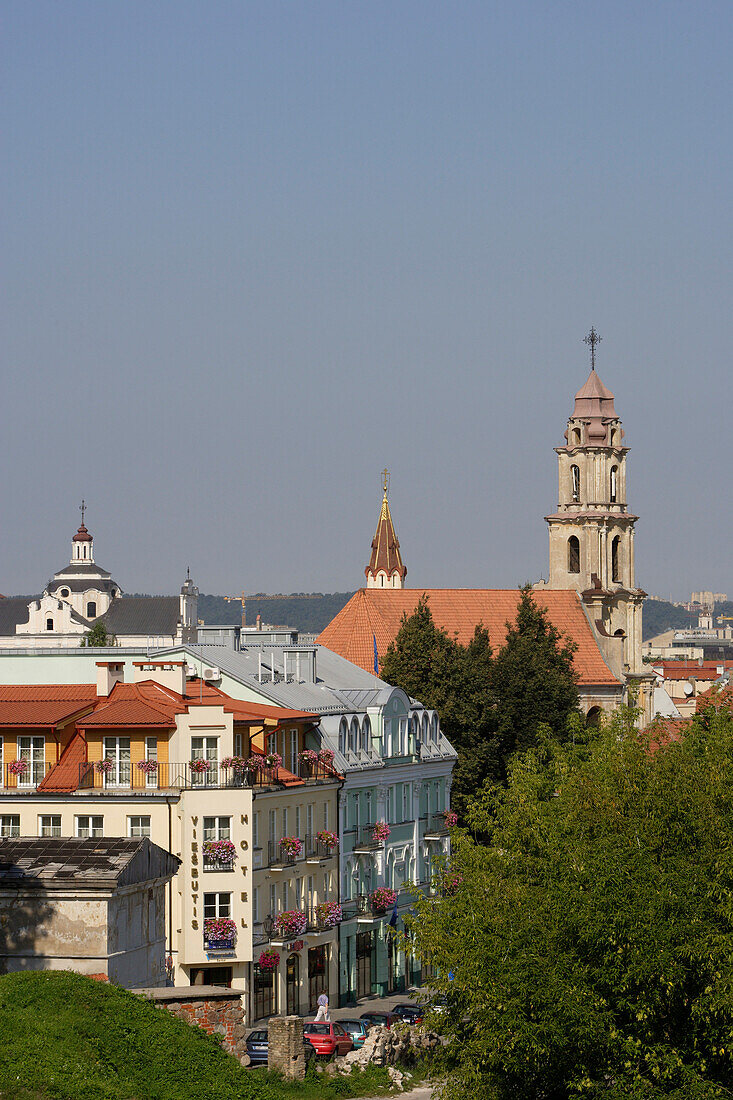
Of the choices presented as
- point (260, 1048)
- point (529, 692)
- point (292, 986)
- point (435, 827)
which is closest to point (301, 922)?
point (292, 986)

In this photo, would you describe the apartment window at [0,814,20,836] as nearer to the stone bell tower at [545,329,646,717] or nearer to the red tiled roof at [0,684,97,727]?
the red tiled roof at [0,684,97,727]

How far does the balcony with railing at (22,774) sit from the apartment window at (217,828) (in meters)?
6.08

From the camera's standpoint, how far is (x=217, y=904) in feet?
214

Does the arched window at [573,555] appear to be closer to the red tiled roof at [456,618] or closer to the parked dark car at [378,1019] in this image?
the red tiled roof at [456,618]

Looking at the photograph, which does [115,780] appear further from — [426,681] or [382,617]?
[382,617]

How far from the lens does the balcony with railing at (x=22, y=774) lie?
2640 inches

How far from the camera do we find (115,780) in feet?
217

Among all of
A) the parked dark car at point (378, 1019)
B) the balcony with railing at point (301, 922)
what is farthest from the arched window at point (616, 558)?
the parked dark car at point (378, 1019)

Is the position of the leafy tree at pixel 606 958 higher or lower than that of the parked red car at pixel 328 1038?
higher

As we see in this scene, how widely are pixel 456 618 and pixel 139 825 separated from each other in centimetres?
8513

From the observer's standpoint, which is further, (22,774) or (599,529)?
(599,529)

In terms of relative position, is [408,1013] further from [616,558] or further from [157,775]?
[616,558]

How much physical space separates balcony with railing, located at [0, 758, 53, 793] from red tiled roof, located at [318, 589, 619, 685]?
70.9 m

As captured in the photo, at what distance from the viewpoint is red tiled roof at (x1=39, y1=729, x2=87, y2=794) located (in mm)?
65938
